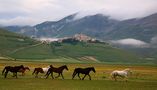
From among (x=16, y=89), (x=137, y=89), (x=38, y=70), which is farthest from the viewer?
(x=38, y=70)

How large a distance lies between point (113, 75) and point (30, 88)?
65.0ft

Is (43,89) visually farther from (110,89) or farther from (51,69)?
(51,69)

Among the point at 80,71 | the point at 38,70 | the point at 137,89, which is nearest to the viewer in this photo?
the point at 137,89

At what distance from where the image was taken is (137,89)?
36.2 meters

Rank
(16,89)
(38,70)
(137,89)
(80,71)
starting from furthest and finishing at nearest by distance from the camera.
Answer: (38,70)
(80,71)
(137,89)
(16,89)

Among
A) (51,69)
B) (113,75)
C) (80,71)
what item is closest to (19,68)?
(51,69)

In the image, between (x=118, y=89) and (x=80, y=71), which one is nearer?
(x=118, y=89)

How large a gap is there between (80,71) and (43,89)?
55.7 feet

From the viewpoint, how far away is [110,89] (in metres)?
35.6

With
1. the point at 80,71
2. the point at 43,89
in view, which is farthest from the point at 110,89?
the point at 80,71

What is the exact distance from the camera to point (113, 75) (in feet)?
170

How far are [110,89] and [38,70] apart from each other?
22032mm

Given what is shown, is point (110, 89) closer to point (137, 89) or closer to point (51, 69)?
point (137, 89)

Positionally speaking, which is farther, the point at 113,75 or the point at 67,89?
the point at 113,75
